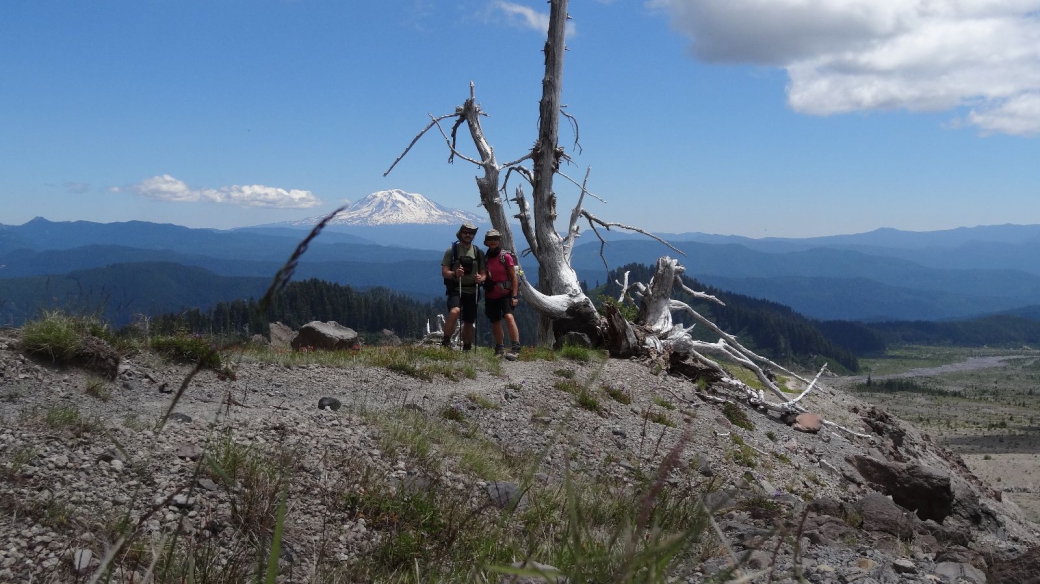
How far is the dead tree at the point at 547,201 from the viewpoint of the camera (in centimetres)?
1742

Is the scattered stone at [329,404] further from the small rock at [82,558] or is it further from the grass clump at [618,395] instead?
the grass clump at [618,395]

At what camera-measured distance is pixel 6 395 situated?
23.6ft

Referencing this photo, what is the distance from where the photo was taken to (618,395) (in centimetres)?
1320

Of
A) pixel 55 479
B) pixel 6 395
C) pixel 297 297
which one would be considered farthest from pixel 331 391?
pixel 297 297

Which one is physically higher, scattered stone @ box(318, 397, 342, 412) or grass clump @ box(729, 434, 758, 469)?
scattered stone @ box(318, 397, 342, 412)

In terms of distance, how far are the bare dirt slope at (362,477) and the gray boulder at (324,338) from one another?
228 inches

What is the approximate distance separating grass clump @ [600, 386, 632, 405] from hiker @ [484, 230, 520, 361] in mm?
2266

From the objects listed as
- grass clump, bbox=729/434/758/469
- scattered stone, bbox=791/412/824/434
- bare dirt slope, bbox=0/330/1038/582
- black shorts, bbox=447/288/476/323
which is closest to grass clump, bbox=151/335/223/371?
bare dirt slope, bbox=0/330/1038/582

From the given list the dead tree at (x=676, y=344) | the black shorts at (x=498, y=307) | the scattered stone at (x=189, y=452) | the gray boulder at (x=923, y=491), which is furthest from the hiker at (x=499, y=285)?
the scattered stone at (x=189, y=452)

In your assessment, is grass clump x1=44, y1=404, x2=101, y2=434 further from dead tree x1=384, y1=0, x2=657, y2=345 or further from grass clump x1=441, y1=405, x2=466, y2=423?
dead tree x1=384, y1=0, x2=657, y2=345

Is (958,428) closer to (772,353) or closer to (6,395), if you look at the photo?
(772,353)

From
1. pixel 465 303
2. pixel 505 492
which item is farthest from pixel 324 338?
pixel 505 492

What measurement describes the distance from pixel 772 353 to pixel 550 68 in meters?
189

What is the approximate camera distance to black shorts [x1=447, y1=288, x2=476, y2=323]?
1430 centimetres
